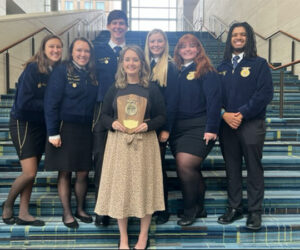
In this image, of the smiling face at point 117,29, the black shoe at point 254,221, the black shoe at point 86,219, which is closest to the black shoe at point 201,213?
the black shoe at point 254,221

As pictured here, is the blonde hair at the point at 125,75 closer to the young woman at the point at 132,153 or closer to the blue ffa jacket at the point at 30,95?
the young woman at the point at 132,153

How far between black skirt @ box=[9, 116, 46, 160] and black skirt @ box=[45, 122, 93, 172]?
6.1 inches

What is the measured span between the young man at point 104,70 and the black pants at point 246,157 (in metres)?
1.07

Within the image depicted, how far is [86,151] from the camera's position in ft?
8.16

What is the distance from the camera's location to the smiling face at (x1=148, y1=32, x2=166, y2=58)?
7.82ft

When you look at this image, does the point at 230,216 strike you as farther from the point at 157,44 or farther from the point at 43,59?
the point at 43,59

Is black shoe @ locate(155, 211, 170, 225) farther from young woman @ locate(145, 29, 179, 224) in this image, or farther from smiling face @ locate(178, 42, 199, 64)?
smiling face @ locate(178, 42, 199, 64)

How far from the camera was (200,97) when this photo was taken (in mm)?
2451

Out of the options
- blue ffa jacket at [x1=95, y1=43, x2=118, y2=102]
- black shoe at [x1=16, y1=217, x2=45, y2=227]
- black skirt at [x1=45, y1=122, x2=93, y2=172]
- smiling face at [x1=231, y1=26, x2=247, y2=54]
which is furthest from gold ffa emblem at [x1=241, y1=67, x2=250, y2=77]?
black shoe at [x1=16, y1=217, x2=45, y2=227]

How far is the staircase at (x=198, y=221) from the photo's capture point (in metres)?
2.49

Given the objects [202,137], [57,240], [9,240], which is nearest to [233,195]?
[202,137]

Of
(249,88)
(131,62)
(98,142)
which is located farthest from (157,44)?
(98,142)

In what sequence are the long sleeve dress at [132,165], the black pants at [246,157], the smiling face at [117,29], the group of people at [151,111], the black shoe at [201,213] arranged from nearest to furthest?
the long sleeve dress at [132,165] → the group of people at [151,111] → the black pants at [246,157] → the smiling face at [117,29] → the black shoe at [201,213]

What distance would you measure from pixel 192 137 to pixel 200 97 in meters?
0.35
